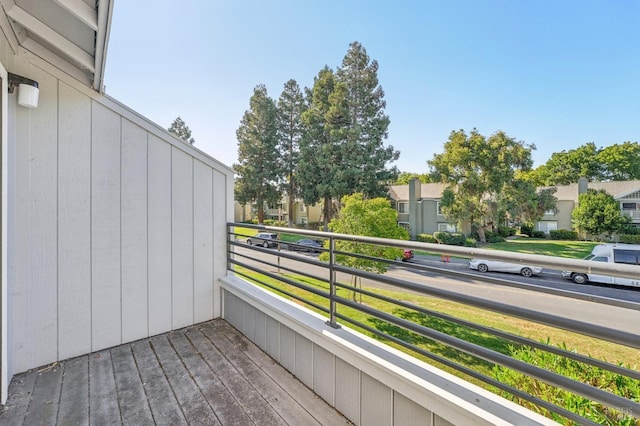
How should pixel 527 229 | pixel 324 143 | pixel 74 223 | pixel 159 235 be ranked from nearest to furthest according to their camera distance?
pixel 74 223 < pixel 159 235 < pixel 324 143 < pixel 527 229

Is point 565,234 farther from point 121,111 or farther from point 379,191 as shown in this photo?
point 121,111

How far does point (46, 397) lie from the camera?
176 cm

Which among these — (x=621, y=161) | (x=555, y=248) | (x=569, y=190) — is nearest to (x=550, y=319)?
(x=555, y=248)

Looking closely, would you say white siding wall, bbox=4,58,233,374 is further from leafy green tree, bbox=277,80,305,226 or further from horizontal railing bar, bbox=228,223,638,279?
leafy green tree, bbox=277,80,305,226

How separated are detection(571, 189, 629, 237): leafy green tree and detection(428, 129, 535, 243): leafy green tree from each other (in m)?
5.95

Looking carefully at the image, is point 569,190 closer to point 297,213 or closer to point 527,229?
point 527,229

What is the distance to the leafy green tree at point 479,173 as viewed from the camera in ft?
49.2

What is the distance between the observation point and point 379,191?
17969 millimetres

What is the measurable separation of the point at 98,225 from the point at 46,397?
3.86 feet

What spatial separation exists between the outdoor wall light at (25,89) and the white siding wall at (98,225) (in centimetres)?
11

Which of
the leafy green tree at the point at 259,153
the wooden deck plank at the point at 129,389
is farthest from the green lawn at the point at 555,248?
the wooden deck plank at the point at 129,389

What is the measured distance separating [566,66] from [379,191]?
12.3m

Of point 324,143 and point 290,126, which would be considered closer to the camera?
point 324,143

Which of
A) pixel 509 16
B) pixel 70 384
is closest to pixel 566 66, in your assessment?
pixel 509 16
